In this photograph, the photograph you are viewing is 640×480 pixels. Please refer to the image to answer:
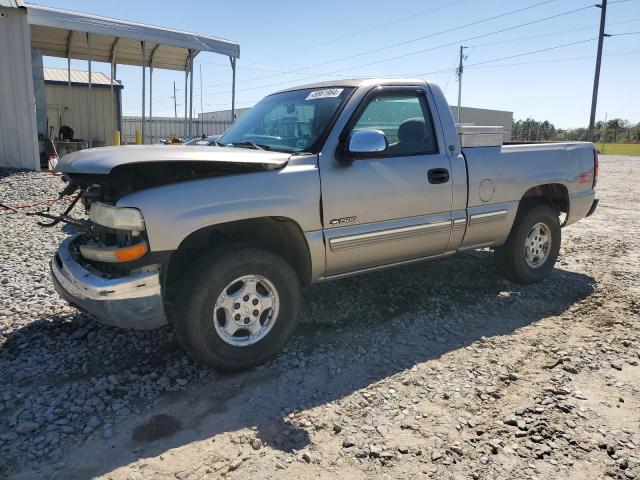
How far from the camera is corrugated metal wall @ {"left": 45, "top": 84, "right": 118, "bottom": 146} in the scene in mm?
18422

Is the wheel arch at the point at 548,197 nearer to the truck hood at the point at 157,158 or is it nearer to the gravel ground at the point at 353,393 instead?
the gravel ground at the point at 353,393

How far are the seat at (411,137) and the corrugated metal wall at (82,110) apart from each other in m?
16.8

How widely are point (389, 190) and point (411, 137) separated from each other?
651 mm

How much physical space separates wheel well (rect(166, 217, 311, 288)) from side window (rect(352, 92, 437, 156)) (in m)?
1.13

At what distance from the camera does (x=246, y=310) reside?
Result: 138 inches

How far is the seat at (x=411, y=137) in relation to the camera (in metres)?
4.27

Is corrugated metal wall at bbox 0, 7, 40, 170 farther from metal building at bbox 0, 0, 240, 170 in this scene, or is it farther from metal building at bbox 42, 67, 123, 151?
metal building at bbox 42, 67, 123, 151

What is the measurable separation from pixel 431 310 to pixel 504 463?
7.05 feet

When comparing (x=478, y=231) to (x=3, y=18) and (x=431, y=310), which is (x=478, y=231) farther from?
(x=3, y=18)

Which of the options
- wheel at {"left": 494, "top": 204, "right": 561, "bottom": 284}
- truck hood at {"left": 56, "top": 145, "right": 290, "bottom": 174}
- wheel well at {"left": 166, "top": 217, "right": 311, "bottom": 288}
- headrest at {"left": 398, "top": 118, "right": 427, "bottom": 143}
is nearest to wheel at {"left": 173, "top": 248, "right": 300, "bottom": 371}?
wheel well at {"left": 166, "top": 217, "right": 311, "bottom": 288}

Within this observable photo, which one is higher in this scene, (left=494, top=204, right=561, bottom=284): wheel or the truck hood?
the truck hood

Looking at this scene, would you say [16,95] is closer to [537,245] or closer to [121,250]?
[121,250]

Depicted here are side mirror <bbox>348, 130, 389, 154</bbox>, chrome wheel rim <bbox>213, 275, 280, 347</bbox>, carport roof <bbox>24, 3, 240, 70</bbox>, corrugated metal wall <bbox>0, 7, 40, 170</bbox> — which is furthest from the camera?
carport roof <bbox>24, 3, 240, 70</bbox>

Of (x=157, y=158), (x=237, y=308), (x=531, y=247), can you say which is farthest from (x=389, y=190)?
(x=531, y=247)
